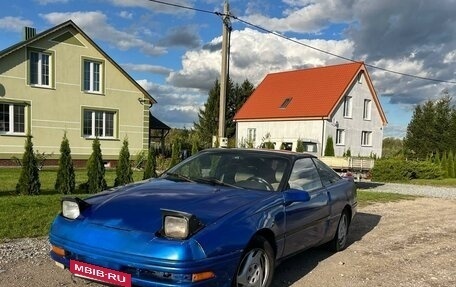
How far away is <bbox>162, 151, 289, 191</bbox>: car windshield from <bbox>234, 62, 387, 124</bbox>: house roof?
28.0 m

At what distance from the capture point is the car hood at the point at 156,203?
3.75 m

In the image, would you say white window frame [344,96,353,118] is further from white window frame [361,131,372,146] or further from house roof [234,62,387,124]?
white window frame [361,131,372,146]

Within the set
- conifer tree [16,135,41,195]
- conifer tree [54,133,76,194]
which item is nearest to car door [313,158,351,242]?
conifer tree [54,133,76,194]

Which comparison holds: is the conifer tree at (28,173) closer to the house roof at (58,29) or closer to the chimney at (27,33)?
the house roof at (58,29)

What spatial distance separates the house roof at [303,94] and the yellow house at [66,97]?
12.9 meters

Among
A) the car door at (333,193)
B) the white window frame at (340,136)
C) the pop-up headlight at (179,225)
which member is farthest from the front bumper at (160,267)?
the white window frame at (340,136)

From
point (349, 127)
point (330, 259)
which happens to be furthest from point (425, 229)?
point (349, 127)

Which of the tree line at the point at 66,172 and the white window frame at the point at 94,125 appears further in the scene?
the white window frame at the point at 94,125

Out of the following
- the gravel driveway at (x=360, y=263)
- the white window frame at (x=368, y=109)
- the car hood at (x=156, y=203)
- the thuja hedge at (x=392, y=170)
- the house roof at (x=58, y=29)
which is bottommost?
the thuja hedge at (x=392, y=170)

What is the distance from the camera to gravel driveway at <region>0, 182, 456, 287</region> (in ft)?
→ 15.8

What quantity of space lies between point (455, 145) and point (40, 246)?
1524 inches

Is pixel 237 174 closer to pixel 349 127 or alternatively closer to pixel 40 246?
pixel 40 246

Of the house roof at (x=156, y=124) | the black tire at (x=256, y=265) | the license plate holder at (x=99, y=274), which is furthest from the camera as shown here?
the house roof at (x=156, y=124)

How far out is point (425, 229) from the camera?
8.76 metres
